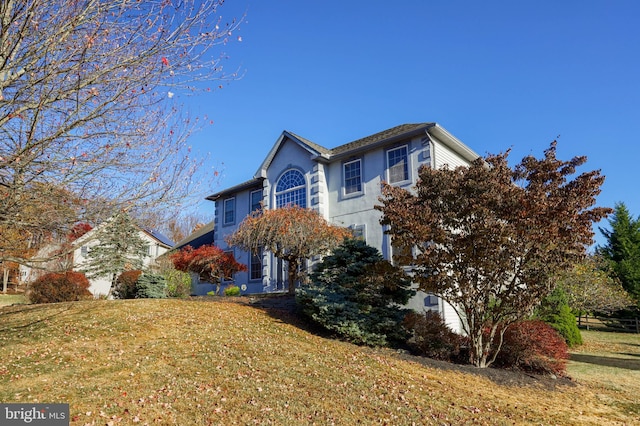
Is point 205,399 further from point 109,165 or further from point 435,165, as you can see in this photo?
point 435,165

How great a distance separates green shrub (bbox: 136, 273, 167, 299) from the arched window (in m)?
6.51

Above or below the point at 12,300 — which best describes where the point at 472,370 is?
below

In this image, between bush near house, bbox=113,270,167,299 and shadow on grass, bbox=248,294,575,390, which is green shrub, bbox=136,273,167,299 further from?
shadow on grass, bbox=248,294,575,390

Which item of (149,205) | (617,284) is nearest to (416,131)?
(149,205)

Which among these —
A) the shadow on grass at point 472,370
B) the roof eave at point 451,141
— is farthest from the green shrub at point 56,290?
the roof eave at point 451,141

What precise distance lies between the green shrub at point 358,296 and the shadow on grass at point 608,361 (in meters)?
Result: 7.17

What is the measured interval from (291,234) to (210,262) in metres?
6.52

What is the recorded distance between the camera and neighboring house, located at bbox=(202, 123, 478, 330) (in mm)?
16906

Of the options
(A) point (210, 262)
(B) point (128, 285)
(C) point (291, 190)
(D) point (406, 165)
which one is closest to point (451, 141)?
(D) point (406, 165)

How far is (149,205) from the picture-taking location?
704 centimetres

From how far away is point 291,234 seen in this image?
52.4ft

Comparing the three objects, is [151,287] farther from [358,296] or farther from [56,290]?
[358,296]

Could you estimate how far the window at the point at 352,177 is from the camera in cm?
1878

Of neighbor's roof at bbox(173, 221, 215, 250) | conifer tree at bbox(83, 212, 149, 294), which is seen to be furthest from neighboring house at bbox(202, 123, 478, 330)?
conifer tree at bbox(83, 212, 149, 294)
